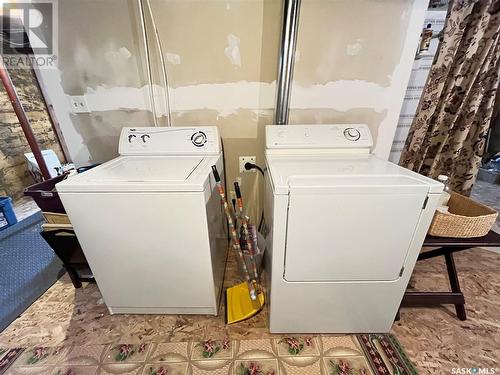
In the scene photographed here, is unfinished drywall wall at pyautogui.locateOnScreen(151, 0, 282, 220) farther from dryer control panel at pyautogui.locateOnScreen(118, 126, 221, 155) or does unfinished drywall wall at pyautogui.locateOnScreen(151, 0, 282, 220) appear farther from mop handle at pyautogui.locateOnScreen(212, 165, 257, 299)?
mop handle at pyautogui.locateOnScreen(212, 165, 257, 299)

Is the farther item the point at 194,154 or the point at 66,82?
the point at 66,82

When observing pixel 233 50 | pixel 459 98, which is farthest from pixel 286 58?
pixel 459 98

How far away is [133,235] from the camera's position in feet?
3.41

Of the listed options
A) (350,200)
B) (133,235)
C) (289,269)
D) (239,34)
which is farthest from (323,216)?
(239,34)

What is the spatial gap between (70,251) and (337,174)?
71.4 inches

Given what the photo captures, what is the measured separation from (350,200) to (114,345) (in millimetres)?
1519

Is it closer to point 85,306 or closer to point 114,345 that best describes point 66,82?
point 85,306

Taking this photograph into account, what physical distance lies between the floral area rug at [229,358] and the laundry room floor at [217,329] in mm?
46

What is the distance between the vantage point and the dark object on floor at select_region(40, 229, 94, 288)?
4.42ft

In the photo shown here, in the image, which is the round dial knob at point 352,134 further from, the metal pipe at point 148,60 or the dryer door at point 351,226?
the metal pipe at point 148,60

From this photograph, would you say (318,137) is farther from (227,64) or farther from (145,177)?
(145,177)

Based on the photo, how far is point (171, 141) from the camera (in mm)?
1424

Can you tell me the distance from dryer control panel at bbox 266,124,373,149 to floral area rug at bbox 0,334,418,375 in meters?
1.18

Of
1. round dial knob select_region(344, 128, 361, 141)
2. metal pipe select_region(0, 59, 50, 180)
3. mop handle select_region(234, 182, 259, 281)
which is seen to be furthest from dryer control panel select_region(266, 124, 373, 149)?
metal pipe select_region(0, 59, 50, 180)
